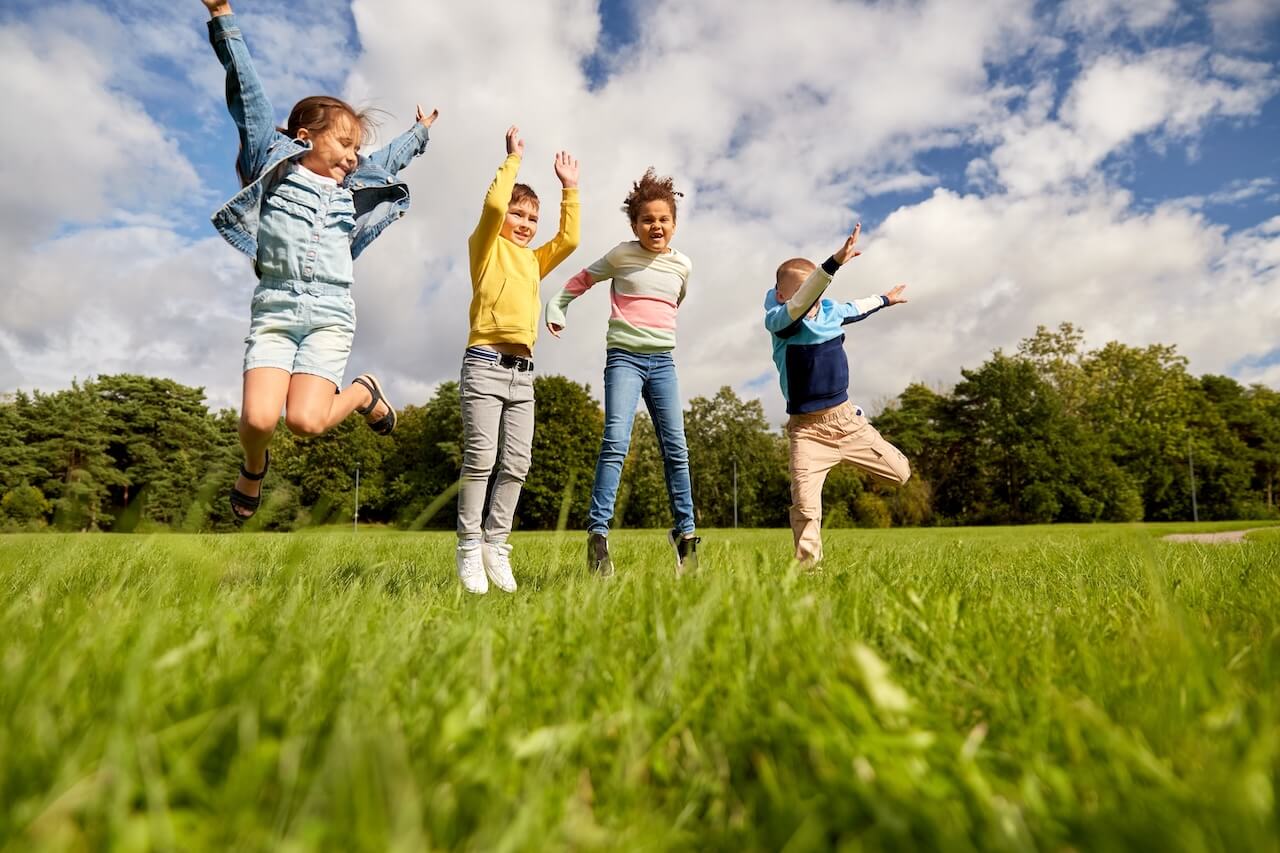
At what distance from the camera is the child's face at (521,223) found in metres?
4.84

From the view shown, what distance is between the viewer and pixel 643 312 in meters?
5.06

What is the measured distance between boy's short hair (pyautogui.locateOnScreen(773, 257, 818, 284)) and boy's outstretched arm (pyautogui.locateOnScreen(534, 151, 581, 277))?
1.71 metres

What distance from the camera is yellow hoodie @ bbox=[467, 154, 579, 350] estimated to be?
172 inches

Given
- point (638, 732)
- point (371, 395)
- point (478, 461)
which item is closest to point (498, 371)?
point (478, 461)

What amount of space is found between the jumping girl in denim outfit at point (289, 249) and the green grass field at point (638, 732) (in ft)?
6.93

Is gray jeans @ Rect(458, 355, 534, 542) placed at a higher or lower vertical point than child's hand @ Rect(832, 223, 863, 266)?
lower

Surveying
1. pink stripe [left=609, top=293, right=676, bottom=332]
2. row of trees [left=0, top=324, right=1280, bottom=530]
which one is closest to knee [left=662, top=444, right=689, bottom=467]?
pink stripe [left=609, top=293, right=676, bottom=332]

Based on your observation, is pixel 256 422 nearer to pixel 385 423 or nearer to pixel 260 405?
pixel 260 405

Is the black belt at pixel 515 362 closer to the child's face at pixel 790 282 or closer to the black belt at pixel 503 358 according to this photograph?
the black belt at pixel 503 358

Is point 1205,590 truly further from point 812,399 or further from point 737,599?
point 812,399

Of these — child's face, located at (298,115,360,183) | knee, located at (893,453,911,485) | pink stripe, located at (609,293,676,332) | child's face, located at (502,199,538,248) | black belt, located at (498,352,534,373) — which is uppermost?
child's face, located at (298,115,360,183)

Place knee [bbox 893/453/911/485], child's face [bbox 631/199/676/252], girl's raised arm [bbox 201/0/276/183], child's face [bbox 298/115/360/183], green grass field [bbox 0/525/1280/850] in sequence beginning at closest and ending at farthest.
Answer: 1. green grass field [bbox 0/525/1280/850]
2. girl's raised arm [bbox 201/0/276/183]
3. child's face [bbox 298/115/360/183]
4. child's face [bbox 631/199/676/252]
5. knee [bbox 893/453/911/485]

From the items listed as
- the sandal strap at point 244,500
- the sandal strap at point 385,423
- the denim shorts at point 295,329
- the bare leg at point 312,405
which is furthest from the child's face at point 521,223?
the sandal strap at point 244,500

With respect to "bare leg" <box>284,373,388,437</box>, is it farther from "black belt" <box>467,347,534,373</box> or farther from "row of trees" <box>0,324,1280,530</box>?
"row of trees" <box>0,324,1280,530</box>
